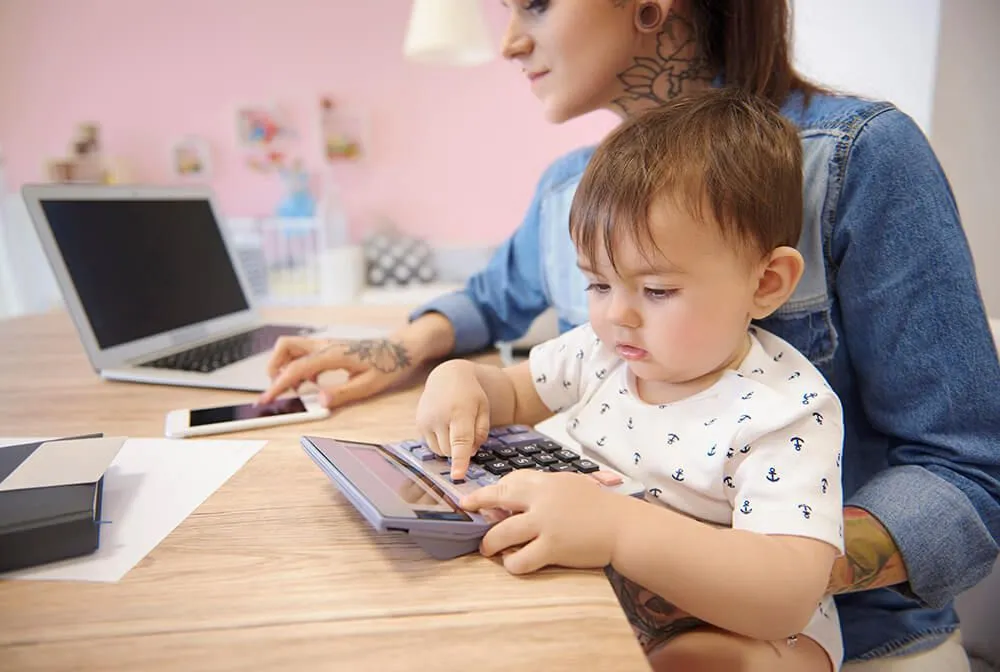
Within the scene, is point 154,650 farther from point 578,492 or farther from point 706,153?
point 706,153

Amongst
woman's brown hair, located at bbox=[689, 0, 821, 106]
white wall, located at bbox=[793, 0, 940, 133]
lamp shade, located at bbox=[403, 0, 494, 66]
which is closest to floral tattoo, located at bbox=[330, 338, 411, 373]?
woman's brown hair, located at bbox=[689, 0, 821, 106]

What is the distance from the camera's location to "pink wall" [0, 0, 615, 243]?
2.97 m

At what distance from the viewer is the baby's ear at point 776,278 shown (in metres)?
0.59

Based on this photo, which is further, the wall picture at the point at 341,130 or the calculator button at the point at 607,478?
the wall picture at the point at 341,130

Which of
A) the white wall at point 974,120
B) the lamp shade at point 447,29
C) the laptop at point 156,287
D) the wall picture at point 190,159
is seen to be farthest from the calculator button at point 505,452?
the wall picture at point 190,159

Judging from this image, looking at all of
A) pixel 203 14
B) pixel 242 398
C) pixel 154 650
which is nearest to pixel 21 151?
pixel 203 14

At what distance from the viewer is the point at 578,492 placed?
18.6 inches

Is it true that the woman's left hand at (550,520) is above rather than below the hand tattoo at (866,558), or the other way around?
above

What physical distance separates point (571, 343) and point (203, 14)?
2.98 meters

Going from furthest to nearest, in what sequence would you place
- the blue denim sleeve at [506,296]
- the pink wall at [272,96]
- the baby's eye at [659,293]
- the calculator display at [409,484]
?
the pink wall at [272,96] → the blue denim sleeve at [506,296] → the baby's eye at [659,293] → the calculator display at [409,484]

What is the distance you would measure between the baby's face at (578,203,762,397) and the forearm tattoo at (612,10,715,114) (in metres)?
0.33

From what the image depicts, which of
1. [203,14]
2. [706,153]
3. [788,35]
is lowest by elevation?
[706,153]

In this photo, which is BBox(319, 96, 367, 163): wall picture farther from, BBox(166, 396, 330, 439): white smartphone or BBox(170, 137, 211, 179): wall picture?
BBox(166, 396, 330, 439): white smartphone

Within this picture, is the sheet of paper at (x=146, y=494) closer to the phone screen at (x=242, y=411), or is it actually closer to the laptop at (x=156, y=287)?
the phone screen at (x=242, y=411)
